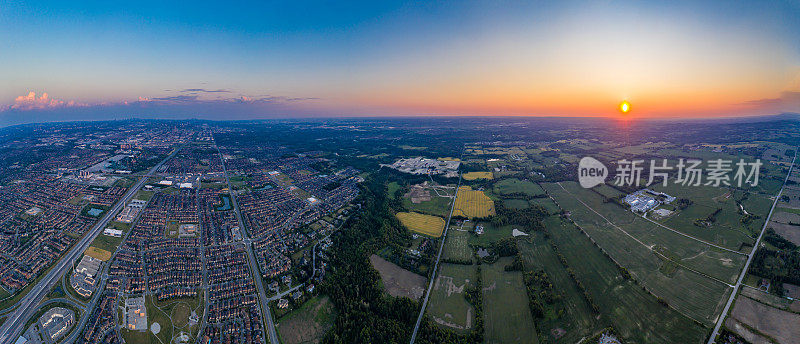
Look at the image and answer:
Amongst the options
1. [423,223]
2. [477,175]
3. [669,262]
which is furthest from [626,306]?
[477,175]

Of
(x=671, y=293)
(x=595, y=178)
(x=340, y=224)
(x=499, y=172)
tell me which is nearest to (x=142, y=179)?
(x=340, y=224)

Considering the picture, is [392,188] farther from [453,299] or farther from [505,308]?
[505,308]

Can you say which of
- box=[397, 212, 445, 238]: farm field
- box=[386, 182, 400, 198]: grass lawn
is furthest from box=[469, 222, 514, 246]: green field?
box=[386, 182, 400, 198]: grass lawn

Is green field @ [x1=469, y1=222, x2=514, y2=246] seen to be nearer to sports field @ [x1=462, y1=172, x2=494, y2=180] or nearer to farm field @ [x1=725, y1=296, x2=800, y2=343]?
farm field @ [x1=725, y1=296, x2=800, y2=343]

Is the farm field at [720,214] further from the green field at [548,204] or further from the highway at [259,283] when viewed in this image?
the highway at [259,283]

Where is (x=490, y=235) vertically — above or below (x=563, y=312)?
above
